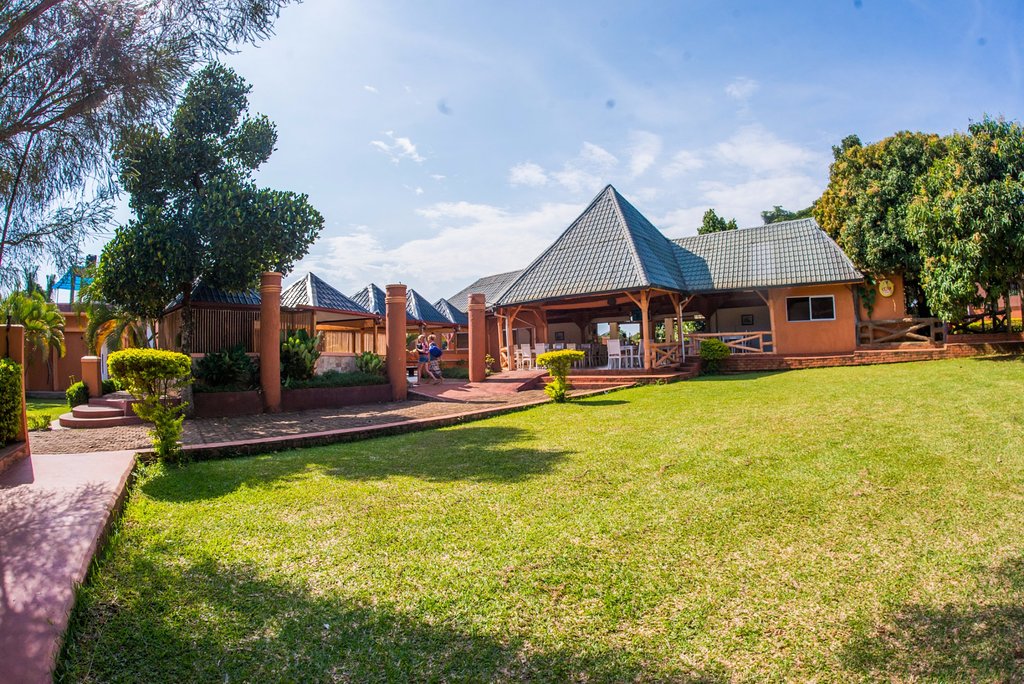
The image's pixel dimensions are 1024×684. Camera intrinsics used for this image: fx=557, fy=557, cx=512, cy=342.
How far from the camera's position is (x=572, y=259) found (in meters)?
18.0

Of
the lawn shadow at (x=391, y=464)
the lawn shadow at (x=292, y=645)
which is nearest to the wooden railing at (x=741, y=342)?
the lawn shadow at (x=391, y=464)

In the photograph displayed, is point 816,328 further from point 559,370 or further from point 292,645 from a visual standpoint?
point 292,645

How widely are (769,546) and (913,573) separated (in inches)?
30.7

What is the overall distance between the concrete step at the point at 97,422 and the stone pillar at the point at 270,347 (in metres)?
2.42

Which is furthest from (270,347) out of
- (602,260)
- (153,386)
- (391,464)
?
(602,260)

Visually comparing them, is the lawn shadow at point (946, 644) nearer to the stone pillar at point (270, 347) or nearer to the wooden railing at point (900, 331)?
the stone pillar at point (270, 347)

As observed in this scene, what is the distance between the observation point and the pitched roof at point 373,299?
23.1 m

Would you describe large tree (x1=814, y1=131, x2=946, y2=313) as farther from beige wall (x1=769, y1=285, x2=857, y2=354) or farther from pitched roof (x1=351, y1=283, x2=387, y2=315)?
pitched roof (x1=351, y1=283, x2=387, y2=315)

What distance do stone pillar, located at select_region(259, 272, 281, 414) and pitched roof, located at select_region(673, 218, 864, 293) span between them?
1239 centimetres

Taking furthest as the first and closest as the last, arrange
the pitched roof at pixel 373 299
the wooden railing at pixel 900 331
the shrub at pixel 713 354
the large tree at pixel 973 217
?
1. the pitched roof at pixel 373 299
2. the wooden railing at pixel 900 331
3. the shrub at pixel 713 354
4. the large tree at pixel 973 217

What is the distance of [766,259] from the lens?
18656 millimetres

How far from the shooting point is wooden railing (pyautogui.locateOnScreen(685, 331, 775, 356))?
58.1 feet

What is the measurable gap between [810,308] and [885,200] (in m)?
3.93

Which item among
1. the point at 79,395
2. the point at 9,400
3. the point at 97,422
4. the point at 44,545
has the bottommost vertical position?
the point at 44,545
